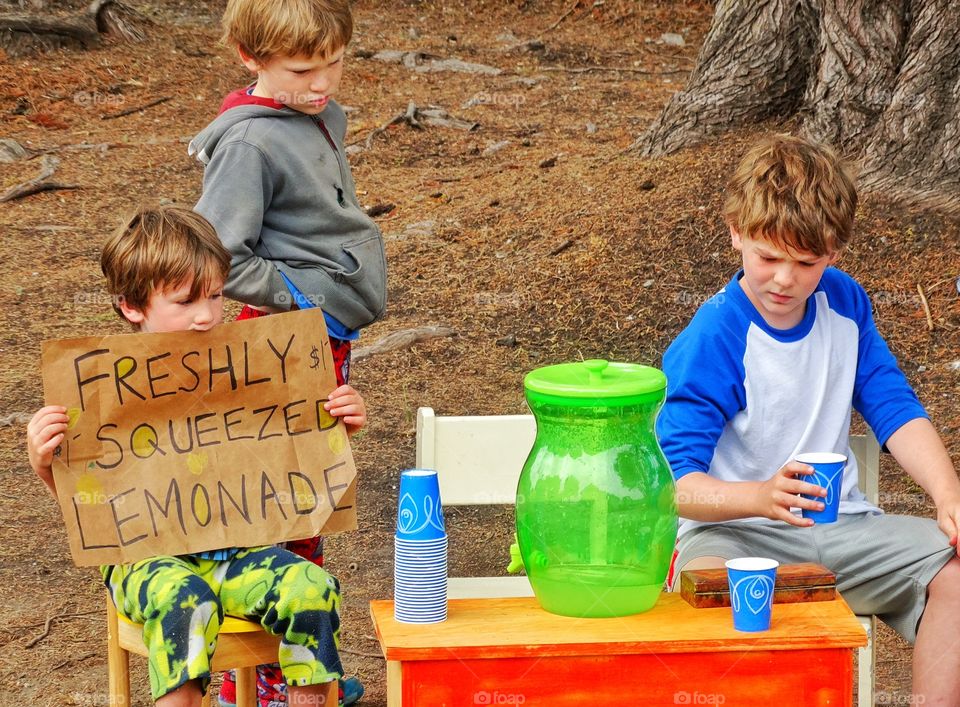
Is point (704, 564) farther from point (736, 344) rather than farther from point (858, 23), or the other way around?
point (858, 23)

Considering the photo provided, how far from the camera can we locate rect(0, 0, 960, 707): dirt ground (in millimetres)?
4723

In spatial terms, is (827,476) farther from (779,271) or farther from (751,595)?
(779,271)

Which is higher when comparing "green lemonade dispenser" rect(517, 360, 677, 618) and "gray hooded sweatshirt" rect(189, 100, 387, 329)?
"gray hooded sweatshirt" rect(189, 100, 387, 329)

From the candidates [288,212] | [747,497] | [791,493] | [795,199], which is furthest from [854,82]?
[791,493]

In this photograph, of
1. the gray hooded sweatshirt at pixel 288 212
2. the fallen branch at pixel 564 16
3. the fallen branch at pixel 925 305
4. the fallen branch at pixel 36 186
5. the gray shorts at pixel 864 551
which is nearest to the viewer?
the gray shorts at pixel 864 551

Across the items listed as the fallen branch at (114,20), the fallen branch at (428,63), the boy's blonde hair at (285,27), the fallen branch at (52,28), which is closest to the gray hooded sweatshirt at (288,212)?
the boy's blonde hair at (285,27)

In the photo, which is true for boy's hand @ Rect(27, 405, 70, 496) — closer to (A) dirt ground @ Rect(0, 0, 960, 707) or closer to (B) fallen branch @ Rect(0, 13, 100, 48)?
(A) dirt ground @ Rect(0, 0, 960, 707)

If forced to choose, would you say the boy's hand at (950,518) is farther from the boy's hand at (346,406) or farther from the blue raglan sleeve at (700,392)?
the boy's hand at (346,406)

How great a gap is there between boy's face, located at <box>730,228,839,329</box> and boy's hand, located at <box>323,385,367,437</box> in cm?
91

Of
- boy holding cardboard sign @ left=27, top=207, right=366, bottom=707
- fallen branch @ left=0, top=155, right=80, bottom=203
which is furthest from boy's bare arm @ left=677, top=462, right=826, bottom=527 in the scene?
fallen branch @ left=0, top=155, right=80, bottom=203

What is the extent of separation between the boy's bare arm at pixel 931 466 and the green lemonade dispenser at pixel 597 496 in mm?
766

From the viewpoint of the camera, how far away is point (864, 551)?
288cm

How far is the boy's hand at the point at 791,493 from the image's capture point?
96.3 inches

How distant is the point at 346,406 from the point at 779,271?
99 centimetres
